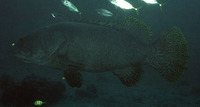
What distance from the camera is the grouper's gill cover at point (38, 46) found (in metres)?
2.37

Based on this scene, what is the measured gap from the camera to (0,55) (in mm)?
16188

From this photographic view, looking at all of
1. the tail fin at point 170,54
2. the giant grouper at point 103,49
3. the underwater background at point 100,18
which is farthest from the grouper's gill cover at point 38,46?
the underwater background at point 100,18

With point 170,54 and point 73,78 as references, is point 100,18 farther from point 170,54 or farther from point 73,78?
point 73,78

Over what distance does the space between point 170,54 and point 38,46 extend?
7.53ft

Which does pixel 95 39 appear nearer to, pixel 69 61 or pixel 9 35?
pixel 69 61

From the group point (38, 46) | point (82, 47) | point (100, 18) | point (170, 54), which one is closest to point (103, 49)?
point (82, 47)

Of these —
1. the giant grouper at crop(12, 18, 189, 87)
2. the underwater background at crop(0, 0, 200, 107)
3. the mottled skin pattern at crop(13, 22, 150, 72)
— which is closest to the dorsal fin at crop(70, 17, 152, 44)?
the giant grouper at crop(12, 18, 189, 87)

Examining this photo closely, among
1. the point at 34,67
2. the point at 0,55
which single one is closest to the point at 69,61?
the point at 34,67

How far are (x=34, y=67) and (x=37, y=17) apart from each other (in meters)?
11.9

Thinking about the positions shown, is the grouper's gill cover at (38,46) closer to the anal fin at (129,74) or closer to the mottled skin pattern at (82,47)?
the mottled skin pattern at (82,47)

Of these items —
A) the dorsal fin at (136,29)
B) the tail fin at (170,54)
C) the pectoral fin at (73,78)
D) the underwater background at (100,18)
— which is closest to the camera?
the pectoral fin at (73,78)

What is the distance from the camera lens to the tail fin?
2.63 metres

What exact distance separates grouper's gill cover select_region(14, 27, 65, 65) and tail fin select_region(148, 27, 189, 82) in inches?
67.0

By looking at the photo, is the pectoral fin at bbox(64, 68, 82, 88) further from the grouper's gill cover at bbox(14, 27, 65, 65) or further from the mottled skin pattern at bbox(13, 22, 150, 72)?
the grouper's gill cover at bbox(14, 27, 65, 65)
